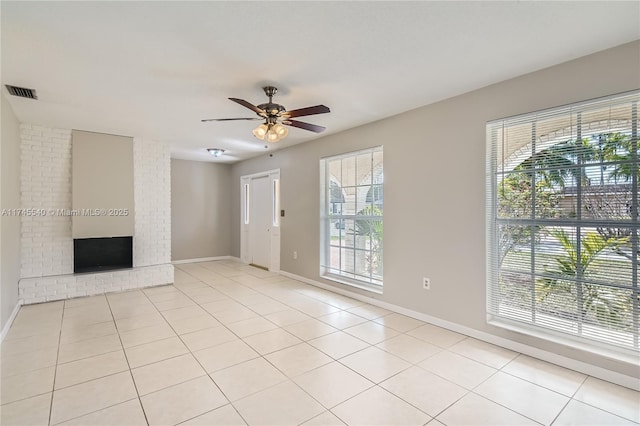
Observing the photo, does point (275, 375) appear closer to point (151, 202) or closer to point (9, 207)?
point (9, 207)

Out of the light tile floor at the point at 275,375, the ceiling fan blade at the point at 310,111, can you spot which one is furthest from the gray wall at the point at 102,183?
the ceiling fan blade at the point at 310,111

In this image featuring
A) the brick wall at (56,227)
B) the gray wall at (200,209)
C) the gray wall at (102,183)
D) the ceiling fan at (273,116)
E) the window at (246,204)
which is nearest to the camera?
the ceiling fan at (273,116)

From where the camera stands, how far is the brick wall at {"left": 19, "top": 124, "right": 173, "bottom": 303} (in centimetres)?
424

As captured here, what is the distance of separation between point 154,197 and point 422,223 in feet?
14.6

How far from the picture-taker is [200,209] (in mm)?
7328

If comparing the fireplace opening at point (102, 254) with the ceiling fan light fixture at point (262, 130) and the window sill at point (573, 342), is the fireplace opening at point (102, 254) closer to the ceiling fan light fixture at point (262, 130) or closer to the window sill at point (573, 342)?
the ceiling fan light fixture at point (262, 130)

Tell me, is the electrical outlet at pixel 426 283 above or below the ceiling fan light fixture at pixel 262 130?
below

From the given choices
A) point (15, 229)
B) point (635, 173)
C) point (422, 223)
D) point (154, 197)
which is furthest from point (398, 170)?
point (15, 229)

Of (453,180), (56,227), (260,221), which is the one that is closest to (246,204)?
(260,221)

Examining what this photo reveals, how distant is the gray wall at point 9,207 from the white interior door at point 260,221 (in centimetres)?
375

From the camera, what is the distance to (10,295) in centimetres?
346

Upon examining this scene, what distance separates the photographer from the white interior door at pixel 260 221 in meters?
6.40

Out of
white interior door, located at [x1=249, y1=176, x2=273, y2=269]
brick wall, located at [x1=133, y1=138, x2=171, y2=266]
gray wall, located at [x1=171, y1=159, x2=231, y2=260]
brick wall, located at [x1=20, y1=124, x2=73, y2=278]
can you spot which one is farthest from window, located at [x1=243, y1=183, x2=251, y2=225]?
brick wall, located at [x1=20, y1=124, x2=73, y2=278]

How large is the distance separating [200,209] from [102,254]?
2.58 meters
